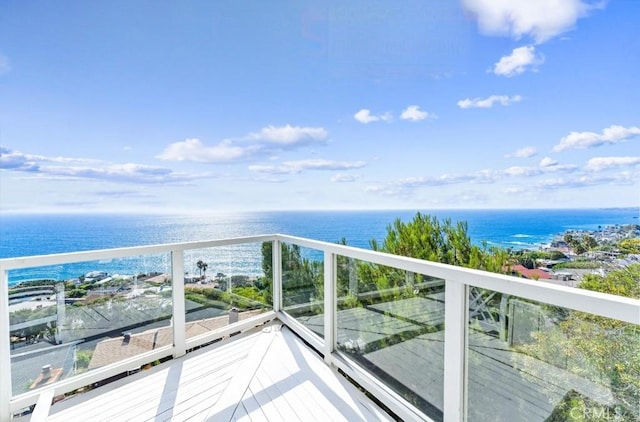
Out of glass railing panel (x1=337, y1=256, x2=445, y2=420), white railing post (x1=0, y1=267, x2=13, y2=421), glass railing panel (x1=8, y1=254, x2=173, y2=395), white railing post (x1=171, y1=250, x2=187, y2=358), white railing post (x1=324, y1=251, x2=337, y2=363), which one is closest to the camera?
glass railing panel (x1=337, y1=256, x2=445, y2=420)

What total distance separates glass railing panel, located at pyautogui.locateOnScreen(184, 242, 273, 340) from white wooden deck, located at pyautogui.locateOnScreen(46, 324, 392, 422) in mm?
378

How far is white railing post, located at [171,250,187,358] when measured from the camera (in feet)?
9.35

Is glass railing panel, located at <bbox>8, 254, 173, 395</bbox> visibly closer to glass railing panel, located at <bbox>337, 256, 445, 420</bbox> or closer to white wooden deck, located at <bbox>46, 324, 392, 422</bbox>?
white wooden deck, located at <bbox>46, 324, 392, 422</bbox>

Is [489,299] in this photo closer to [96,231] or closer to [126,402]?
[126,402]

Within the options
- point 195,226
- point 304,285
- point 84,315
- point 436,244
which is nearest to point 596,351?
point 304,285

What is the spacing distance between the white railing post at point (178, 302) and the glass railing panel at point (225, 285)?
5 cm

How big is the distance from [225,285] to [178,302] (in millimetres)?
479

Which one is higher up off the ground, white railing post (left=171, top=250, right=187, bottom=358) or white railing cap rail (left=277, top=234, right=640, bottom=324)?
white railing cap rail (left=277, top=234, right=640, bottom=324)

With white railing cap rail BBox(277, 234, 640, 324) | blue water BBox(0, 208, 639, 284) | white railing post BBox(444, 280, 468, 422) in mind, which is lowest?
blue water BBox(0, 208, 639, 284)

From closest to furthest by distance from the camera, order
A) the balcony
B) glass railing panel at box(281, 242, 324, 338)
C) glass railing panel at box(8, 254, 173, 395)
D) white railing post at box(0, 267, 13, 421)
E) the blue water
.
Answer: the balcony → white railing post at box(0, 267, 13, 421) → glass railing panel at box(8, 254, 173, 395) → glass railing panel at box(281, 242, 324, 338) → the blue water

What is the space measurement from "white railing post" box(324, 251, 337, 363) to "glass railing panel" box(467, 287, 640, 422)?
1.29 meters

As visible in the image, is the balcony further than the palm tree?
No

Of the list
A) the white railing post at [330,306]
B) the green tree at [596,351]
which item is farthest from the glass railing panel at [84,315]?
the green tree at [596,351]

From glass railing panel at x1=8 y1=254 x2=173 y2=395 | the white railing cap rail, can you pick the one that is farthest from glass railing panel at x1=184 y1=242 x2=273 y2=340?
the white railing cap rail
